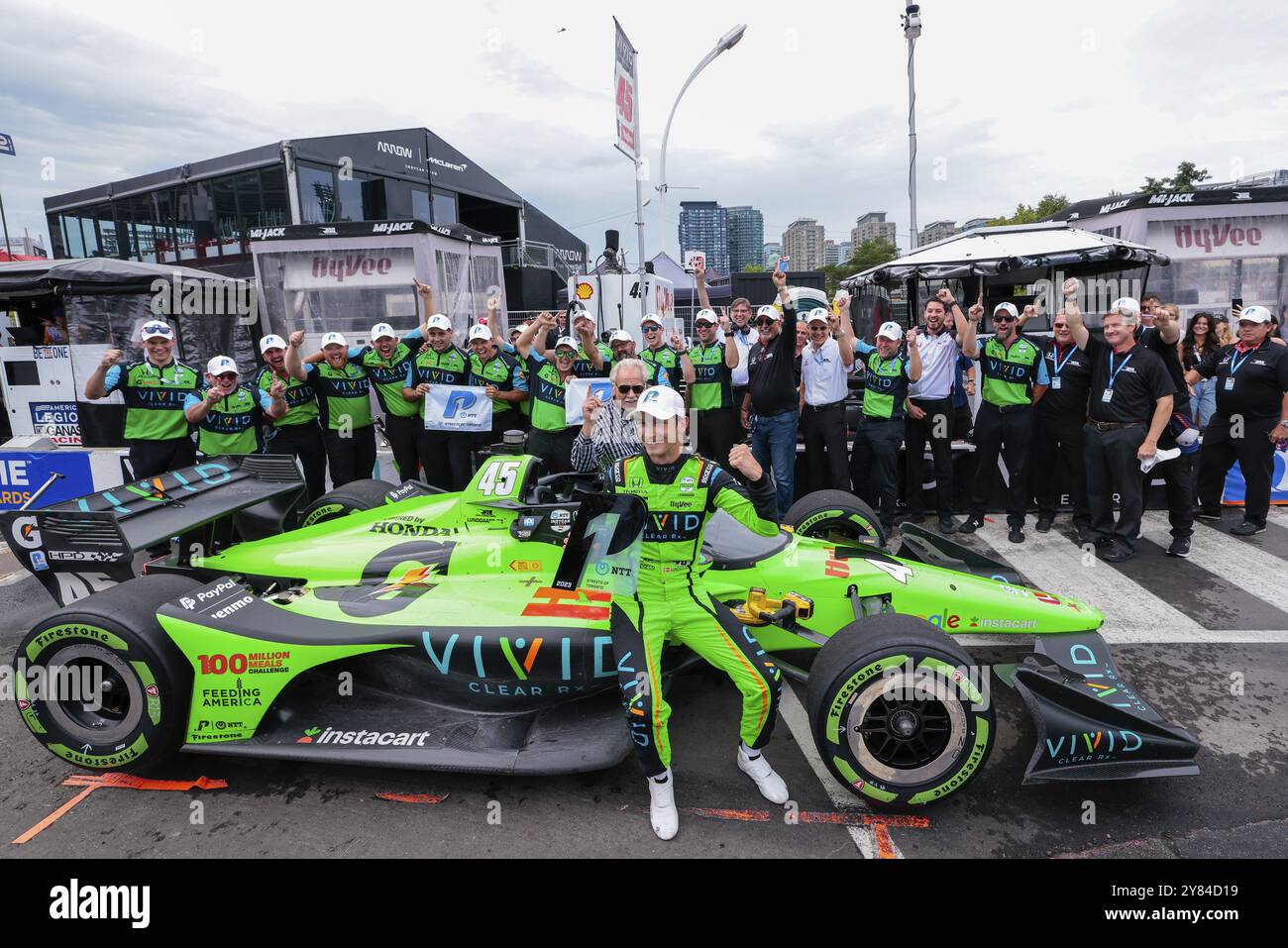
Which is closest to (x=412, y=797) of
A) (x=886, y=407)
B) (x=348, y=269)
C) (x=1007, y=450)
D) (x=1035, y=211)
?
(x=886, y=407)

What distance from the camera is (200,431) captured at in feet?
21.1

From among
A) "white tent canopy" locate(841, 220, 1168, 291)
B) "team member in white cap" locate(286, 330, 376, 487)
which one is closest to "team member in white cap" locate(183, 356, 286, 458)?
"team member in white cap" locate(286, 330, 376, 487)

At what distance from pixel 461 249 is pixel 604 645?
43.0 feet

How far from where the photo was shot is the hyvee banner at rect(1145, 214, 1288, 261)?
37.3 ft

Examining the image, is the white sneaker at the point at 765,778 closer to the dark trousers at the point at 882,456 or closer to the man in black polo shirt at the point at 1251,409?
the dark trousers at the point at 882,456

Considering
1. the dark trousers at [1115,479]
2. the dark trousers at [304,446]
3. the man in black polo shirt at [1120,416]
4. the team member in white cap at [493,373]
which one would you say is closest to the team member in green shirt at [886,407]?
the man in black polo shirt at [1120,416]

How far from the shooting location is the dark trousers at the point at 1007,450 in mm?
6741

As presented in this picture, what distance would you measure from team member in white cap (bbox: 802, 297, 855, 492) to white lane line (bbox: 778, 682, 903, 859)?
2.96 metres

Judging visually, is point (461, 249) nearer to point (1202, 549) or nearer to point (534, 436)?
point (534, 436)

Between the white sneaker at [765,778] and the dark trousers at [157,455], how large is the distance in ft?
18.5

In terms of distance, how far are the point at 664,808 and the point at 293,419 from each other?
204 inches

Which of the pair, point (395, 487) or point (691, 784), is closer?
point (691, 784)
